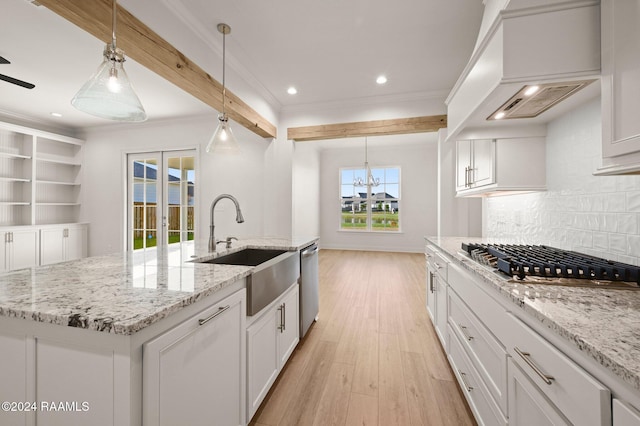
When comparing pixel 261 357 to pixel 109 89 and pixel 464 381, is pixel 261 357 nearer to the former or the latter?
pixel 464 381

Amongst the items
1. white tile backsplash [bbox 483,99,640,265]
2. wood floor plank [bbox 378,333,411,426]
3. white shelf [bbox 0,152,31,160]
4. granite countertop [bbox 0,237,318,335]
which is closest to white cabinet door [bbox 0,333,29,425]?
granite countertop [bbox 0,237,318,335]

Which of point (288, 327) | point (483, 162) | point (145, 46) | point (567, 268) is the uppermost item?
point (145, 46)

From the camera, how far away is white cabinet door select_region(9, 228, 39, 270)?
4.01 metres

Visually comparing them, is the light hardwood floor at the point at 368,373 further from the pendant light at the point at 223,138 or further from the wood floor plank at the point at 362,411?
the pendant light at the point at 223,138

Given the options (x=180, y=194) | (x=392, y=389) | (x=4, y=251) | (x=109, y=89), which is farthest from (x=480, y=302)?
(x=4, y=251)

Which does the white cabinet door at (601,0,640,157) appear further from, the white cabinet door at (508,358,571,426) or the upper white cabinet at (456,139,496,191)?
the upper white cabinet at (456,139,496,191)

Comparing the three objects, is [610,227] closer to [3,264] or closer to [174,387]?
[174,387]

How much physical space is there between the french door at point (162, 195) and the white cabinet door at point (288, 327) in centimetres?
315

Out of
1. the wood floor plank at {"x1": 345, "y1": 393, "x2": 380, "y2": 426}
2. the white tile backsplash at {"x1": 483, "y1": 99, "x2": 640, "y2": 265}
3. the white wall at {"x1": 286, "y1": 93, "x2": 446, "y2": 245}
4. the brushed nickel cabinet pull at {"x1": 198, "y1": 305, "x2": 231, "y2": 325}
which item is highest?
the white wall at {"x1": 286, "y1": 93, "x2": 446, "y2": 245}

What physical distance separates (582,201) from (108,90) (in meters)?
2.66

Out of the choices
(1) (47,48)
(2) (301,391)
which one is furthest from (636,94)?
(1) (47,48)

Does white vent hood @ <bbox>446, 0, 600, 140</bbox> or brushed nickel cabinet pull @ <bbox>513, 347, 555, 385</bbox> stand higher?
white vent hood @ <bbox>446, 0, 600, 140</bbox>

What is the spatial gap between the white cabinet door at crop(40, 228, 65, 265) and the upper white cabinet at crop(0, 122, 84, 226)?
0.29 metres

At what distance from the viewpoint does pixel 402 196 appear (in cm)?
720
